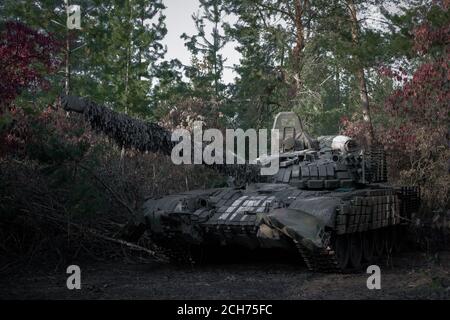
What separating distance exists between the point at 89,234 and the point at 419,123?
8.63 m

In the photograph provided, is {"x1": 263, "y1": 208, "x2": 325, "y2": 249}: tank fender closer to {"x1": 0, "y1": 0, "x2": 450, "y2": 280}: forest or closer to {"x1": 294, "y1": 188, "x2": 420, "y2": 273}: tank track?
{"x1": 294, "y1": 188, "x2": 420, "y2": 273}: tank track

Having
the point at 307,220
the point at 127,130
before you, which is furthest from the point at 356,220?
the point at 127,130

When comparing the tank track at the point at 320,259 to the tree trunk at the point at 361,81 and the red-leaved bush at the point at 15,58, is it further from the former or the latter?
the tree trunk at the point at 361,81

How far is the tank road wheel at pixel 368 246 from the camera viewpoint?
10.9m

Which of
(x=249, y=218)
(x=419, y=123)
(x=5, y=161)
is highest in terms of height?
(x=419, y=123)

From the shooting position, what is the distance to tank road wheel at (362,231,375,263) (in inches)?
428

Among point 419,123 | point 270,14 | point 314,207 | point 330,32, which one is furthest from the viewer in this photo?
Result: point 270,14

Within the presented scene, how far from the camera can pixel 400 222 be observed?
40.2ft

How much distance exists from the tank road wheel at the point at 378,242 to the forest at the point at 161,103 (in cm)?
125

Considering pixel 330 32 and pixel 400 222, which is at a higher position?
pixel 330 32

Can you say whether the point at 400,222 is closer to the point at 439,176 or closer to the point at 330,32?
the point at 439,176

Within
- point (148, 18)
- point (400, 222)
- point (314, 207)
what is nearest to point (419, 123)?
point (400, 222)

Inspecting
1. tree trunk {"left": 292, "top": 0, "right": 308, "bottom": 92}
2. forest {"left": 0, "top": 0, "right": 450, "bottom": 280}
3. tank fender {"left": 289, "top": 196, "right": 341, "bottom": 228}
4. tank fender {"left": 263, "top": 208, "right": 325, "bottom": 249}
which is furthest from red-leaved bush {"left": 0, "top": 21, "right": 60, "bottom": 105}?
tree trunk {"left": 292, "top": 0, "right": 308, "bottom": 92}

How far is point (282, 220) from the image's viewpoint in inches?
334
